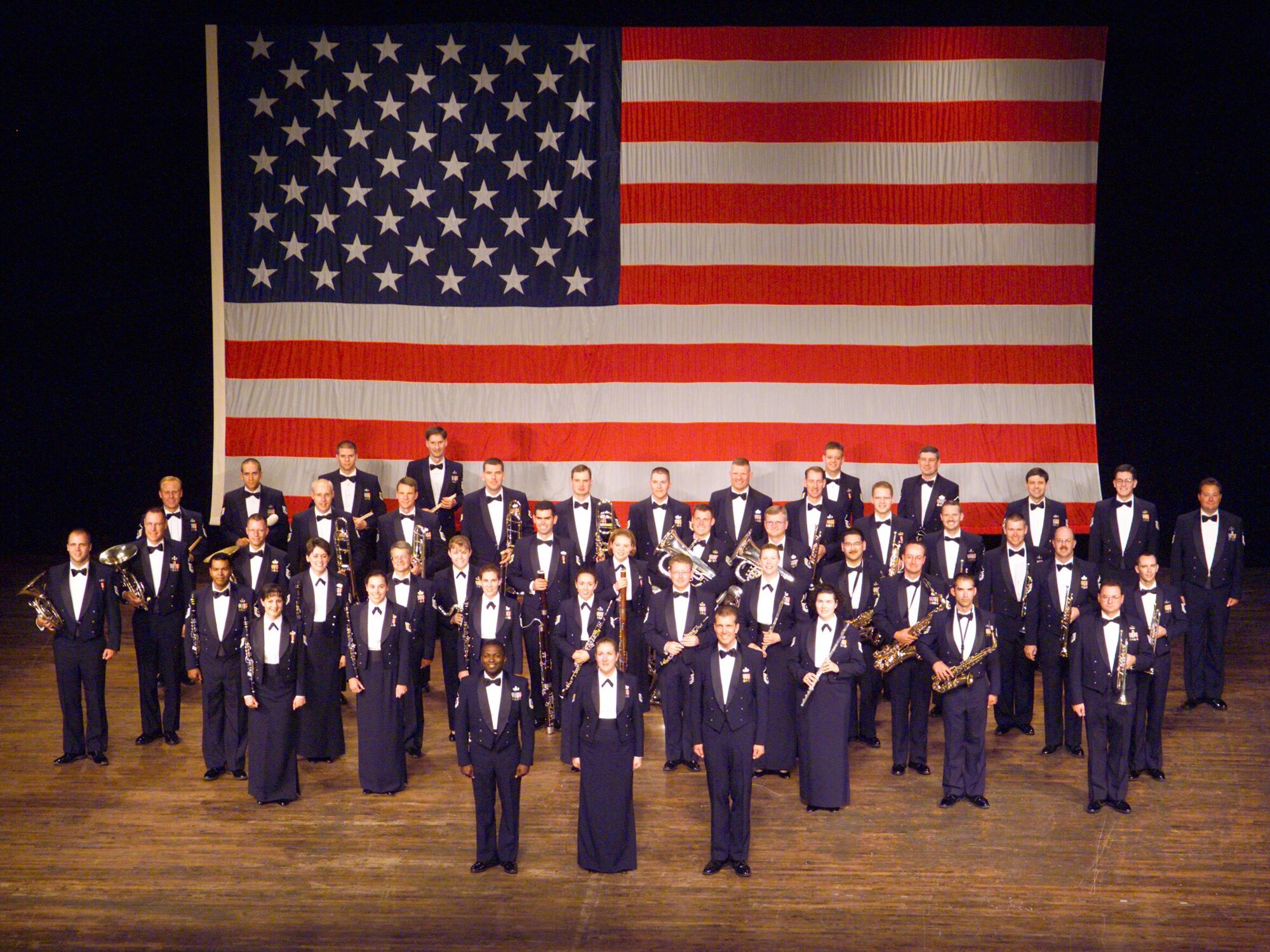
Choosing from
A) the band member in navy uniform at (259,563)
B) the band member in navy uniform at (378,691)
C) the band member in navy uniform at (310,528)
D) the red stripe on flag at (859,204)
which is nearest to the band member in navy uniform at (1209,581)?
the red stripe on flag at (859,204)

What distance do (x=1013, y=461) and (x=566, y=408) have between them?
402cm

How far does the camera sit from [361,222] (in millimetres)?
12109

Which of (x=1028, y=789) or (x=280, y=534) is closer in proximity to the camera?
(x=1028, y=789)

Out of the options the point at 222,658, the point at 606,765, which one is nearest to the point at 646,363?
the point at 222,658

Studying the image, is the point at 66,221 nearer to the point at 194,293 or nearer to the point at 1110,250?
the point at 194,293

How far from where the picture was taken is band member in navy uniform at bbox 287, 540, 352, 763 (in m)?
9.59

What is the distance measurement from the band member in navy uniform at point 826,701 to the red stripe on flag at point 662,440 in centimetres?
320

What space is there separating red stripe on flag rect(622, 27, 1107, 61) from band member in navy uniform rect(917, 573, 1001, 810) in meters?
5.08

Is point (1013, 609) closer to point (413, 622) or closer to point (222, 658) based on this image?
point (413, 622)

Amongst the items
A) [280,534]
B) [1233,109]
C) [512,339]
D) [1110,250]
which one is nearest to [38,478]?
[280,534]

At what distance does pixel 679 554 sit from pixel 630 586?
553 mm

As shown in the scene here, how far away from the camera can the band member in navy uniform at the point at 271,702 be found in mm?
8984

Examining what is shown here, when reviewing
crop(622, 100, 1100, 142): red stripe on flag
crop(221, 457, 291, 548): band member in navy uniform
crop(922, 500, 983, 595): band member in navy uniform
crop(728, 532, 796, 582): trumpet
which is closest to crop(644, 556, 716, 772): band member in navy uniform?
crop(728, 532, 796, 582): trumpet

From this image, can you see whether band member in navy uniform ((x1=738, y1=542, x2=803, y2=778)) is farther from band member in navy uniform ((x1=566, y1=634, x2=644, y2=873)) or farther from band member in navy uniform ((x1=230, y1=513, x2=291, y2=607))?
band member in navy uniform ((x1=230, y1=513, x2=291, y2=607))
